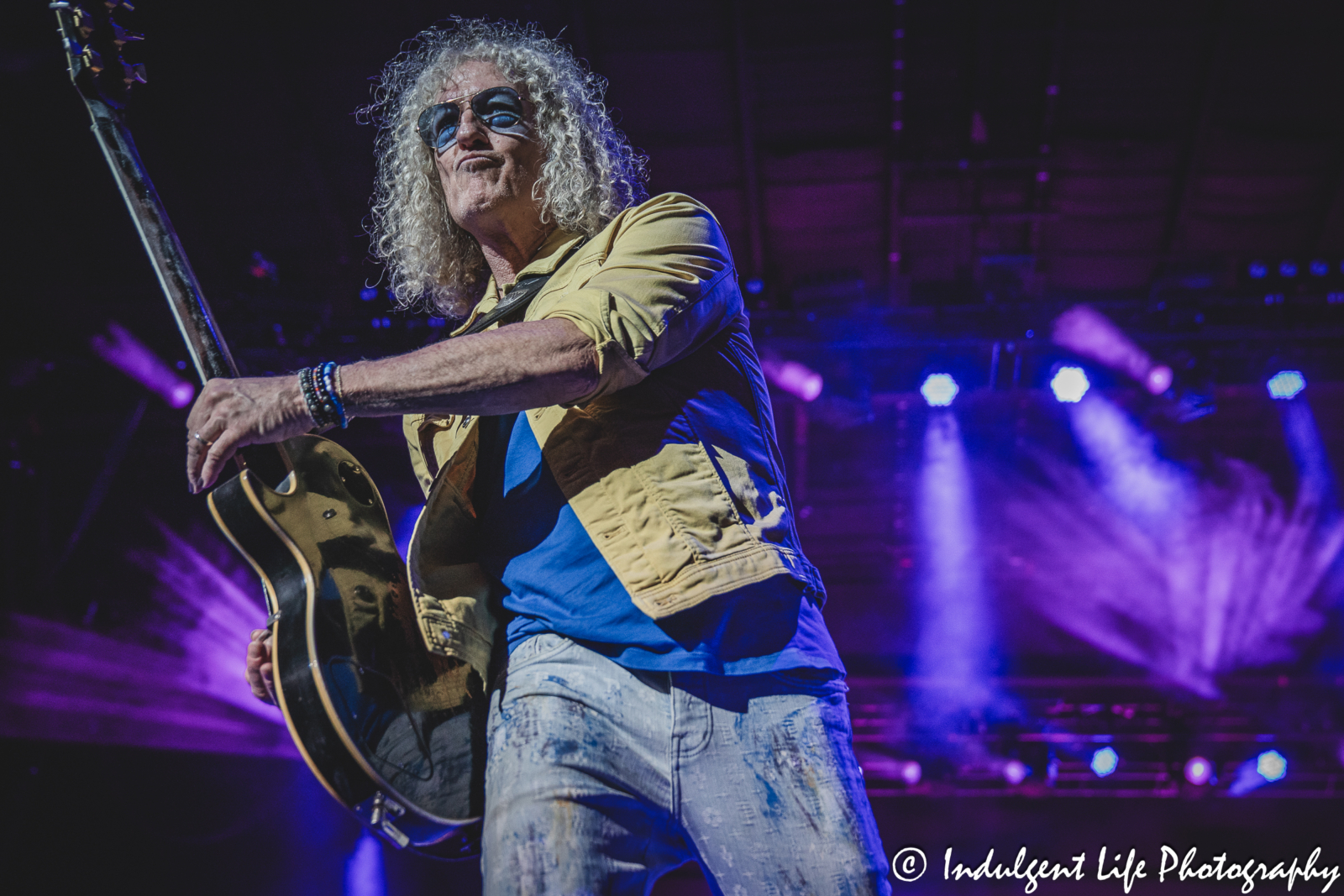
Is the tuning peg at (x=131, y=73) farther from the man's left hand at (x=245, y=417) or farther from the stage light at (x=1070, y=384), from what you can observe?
the stage light at (x=1070, y=384)

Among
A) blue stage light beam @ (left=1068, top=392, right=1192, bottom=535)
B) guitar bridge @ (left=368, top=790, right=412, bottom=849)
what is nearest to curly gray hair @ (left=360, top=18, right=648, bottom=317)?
guitar bridge @ (left=368, top=790, right=412, bottom=849)

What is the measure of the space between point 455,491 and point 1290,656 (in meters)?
8.59

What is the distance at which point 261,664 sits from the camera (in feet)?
6.20

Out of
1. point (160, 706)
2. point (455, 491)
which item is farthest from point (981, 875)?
point (455, 491)

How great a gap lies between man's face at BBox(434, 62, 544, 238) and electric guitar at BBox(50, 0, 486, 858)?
59 cm

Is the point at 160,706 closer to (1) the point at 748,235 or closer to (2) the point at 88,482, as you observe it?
(2) the point at 88,482

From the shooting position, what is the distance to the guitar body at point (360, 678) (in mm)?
1605

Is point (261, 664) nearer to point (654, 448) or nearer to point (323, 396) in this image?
point (323, 396)

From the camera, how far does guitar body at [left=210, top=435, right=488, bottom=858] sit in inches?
63.2

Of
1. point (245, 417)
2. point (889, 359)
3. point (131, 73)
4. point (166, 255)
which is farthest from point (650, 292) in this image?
point (889, 359)

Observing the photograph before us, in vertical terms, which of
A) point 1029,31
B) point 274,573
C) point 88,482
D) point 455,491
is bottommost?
point 274,573

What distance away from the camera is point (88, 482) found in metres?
7.91

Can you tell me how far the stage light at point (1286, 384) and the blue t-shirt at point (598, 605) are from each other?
6449mm

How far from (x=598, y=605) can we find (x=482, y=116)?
125cm
